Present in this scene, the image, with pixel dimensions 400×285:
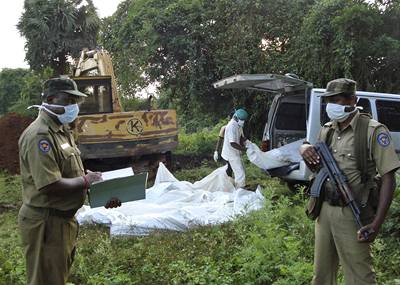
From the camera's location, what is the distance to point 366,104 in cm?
774

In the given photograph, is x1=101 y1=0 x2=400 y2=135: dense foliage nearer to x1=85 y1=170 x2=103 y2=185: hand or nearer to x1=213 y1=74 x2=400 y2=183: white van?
x1=213 y1=74 x2=400 y2=183: white van

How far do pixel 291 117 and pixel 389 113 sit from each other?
1.61 m

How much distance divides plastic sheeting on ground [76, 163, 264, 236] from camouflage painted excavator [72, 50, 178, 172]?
142cm

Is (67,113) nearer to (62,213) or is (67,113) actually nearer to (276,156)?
(62,213)

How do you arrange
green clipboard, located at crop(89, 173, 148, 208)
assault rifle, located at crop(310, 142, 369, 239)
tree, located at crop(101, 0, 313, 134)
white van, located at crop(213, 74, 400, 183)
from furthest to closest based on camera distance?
tree, located at crop(101, 0, 313, 134) → white van, located at crop(213, 74, 400, 183) → green clipboard, located at crop(89, 173, 148, 208) → assault rifle, located at crop(310, 142, 369, 239)

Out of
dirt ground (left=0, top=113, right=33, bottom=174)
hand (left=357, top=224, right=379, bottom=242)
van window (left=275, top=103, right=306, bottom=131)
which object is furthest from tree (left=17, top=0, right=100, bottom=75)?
hand (left=357, top=224, right=379, bottom=242)

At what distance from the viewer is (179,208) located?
729cm

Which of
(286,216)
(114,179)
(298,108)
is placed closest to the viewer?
(114,179)

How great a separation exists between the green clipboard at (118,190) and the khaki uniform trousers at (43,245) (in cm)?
36

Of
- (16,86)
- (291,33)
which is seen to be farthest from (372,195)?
(16,86)

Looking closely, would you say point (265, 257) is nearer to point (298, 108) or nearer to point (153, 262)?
point (153, 262)

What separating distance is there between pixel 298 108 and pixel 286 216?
3.06 m

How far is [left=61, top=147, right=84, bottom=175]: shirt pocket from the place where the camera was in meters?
3.19

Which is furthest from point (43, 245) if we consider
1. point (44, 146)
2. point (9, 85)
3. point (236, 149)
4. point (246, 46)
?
point (9, 85)
